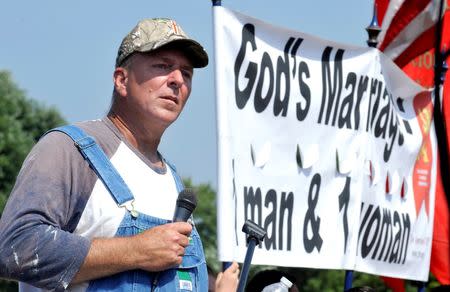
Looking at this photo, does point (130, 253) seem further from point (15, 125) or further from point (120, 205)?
point (15, 125)

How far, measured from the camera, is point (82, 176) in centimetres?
365

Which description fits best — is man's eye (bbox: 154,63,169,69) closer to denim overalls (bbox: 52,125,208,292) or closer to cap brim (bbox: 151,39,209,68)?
cap brim (bbox: 151,39,209,68)

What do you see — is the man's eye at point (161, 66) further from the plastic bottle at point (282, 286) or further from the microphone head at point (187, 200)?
the plastic bottle at point (282, 286)

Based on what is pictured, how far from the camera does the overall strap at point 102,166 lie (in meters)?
3.67

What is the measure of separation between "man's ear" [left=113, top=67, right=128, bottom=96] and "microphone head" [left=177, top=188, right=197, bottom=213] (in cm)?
39

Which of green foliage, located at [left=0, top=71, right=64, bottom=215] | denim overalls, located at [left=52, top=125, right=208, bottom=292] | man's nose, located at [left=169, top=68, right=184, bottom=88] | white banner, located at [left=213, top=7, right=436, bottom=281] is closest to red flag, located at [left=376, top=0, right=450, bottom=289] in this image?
white banner, located at [left=213, top=7, right=436, bottom=281]

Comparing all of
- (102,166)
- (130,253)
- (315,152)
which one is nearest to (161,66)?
(102,166)

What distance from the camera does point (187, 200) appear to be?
374 centimetres

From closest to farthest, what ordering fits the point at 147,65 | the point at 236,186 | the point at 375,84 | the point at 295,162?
the point at 147,65 < the point at 236,186 < the point at 295,162 < the point at 375,84

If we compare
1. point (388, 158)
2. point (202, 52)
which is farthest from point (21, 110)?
point (202, 52)

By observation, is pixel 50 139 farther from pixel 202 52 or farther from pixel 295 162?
pixel 295 162

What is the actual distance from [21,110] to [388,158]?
1437 inches

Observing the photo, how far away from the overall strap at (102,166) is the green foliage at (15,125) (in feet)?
90.2

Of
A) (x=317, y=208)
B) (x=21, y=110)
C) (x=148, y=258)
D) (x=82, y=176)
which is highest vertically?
(x=82, y=176)
